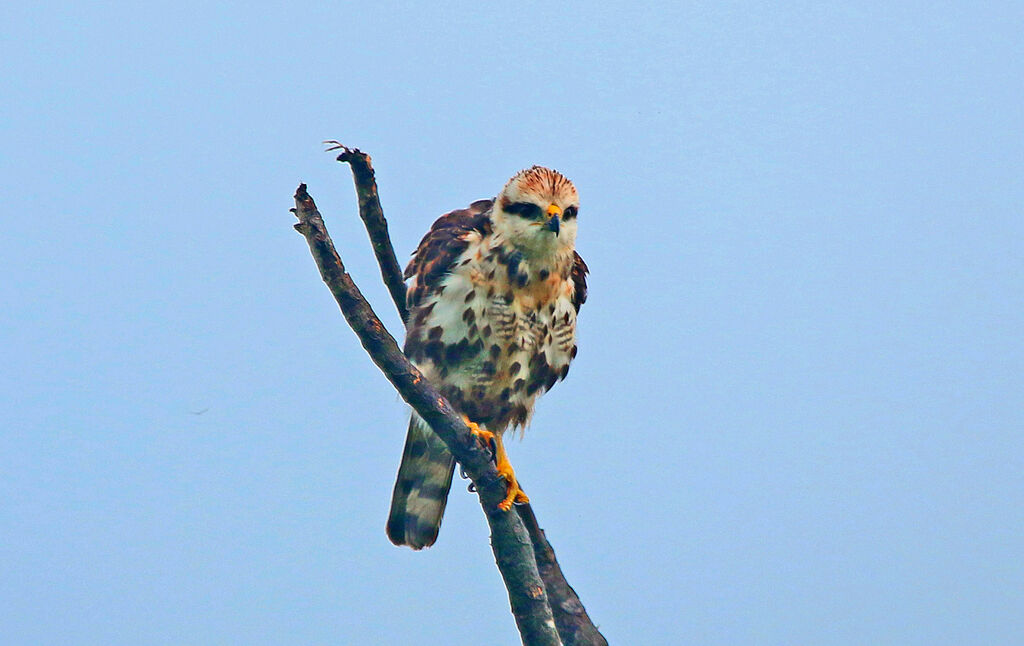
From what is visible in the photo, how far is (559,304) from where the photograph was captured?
279cm

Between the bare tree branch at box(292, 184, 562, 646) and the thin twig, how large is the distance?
24cm

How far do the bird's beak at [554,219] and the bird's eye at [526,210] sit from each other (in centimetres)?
3

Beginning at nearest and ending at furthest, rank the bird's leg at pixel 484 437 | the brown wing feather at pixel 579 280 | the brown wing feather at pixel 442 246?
the bird's leg at pixel 484 437, the brown wing feather at pixel 442 246, the brown wing feather at pixel 579 280

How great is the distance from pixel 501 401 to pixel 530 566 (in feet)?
1.82

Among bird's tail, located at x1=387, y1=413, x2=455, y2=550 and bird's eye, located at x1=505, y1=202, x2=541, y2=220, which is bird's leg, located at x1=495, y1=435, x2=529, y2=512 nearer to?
bird's tail, located at x1=387, y1=413, x2=455, y2=550

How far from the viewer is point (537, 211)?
2.65 meters

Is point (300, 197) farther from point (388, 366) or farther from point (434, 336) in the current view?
point (434, 336)

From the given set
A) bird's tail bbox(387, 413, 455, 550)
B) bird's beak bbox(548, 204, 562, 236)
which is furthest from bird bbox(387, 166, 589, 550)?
bird's tail bbox(387, 413, 455, 550)

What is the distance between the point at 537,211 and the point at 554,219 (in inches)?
2.3

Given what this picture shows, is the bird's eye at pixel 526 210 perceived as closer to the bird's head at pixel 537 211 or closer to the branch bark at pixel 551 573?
the bird's head at pixel 537 211

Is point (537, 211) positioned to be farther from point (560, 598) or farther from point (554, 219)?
point (560, 598)

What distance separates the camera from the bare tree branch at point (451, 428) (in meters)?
1.99

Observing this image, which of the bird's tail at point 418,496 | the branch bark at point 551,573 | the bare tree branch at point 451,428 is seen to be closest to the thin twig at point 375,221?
the branch bark at point 551,573

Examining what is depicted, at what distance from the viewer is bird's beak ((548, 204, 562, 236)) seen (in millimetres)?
2617
